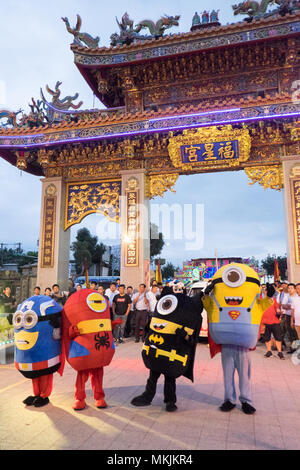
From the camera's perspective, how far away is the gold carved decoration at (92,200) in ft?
32.5

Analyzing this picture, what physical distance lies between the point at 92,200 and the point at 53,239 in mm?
1719

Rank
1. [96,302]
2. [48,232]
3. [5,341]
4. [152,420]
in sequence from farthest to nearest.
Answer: [48,232], [5,341], [96,302], [152,420]

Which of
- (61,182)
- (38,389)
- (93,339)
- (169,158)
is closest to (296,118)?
(169,158)

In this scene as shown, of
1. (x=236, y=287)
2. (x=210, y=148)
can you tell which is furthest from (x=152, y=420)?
(x=210, y=148)

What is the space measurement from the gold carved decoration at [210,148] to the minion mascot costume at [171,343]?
6.47m

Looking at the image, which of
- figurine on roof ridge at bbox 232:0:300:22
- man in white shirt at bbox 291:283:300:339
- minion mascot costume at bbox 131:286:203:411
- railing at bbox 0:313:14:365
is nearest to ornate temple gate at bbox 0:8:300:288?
figurine on roof ridge at bbox 232:0:300:22

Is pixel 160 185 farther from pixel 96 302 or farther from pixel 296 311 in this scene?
pixel 96 302

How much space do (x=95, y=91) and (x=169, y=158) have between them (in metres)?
4.58

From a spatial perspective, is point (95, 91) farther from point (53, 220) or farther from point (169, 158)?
point (53, 220)

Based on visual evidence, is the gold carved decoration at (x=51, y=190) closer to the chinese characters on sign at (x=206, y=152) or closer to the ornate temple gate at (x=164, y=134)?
the ornate temple gate at (x=164, y=134)

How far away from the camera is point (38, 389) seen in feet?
11.6

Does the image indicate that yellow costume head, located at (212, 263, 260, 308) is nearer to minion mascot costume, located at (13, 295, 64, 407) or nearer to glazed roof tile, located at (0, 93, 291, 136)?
minion mascot costume, located at (13, 295, 64, 407)

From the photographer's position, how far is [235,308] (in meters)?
3.40

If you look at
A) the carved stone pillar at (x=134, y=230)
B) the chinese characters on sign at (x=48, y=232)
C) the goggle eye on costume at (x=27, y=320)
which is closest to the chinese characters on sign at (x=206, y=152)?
the carved stone pillar at (x=134, y=230)
